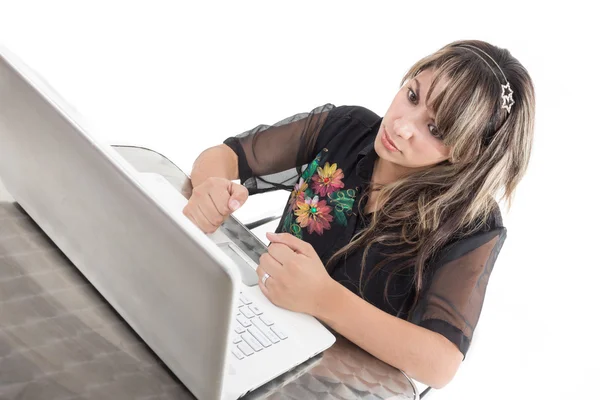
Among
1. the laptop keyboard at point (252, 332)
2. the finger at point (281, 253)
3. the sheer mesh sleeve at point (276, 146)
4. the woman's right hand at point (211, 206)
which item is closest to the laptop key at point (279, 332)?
the laptop keyboard at point (252, 332)

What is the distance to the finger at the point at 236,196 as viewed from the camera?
115cm

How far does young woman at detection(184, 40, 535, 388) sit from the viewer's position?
→ 1055mm

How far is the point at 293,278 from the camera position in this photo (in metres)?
1.02

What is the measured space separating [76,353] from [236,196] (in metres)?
0.42

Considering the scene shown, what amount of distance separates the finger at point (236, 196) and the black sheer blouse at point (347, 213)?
288 mm

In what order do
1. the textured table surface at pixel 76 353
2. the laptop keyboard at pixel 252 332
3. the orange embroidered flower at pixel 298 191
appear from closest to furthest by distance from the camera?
the textured table surface at pixel 76 353 < the laptop keyboard at pixel 252 332 < the orange embroidered flower at pixel 298 191

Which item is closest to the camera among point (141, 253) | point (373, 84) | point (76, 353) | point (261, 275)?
point (141, 253)

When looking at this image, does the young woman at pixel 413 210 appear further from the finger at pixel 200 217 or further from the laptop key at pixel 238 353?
the laptop key at pixel 238 353

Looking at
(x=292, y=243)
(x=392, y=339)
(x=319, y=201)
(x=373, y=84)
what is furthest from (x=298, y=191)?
(x=373, y=84)

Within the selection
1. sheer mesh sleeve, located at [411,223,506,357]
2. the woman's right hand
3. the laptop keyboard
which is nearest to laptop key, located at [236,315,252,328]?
the laptop keyboard

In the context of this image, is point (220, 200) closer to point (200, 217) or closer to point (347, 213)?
point (200, 217)

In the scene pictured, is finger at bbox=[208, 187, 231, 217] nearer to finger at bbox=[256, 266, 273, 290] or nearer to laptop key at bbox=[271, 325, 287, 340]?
finger at bbox=[256, 266, 273, 290]

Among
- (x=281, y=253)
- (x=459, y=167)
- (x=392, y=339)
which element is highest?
(x=459, y=167)

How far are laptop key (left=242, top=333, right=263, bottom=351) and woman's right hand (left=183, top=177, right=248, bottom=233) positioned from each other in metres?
0.26
